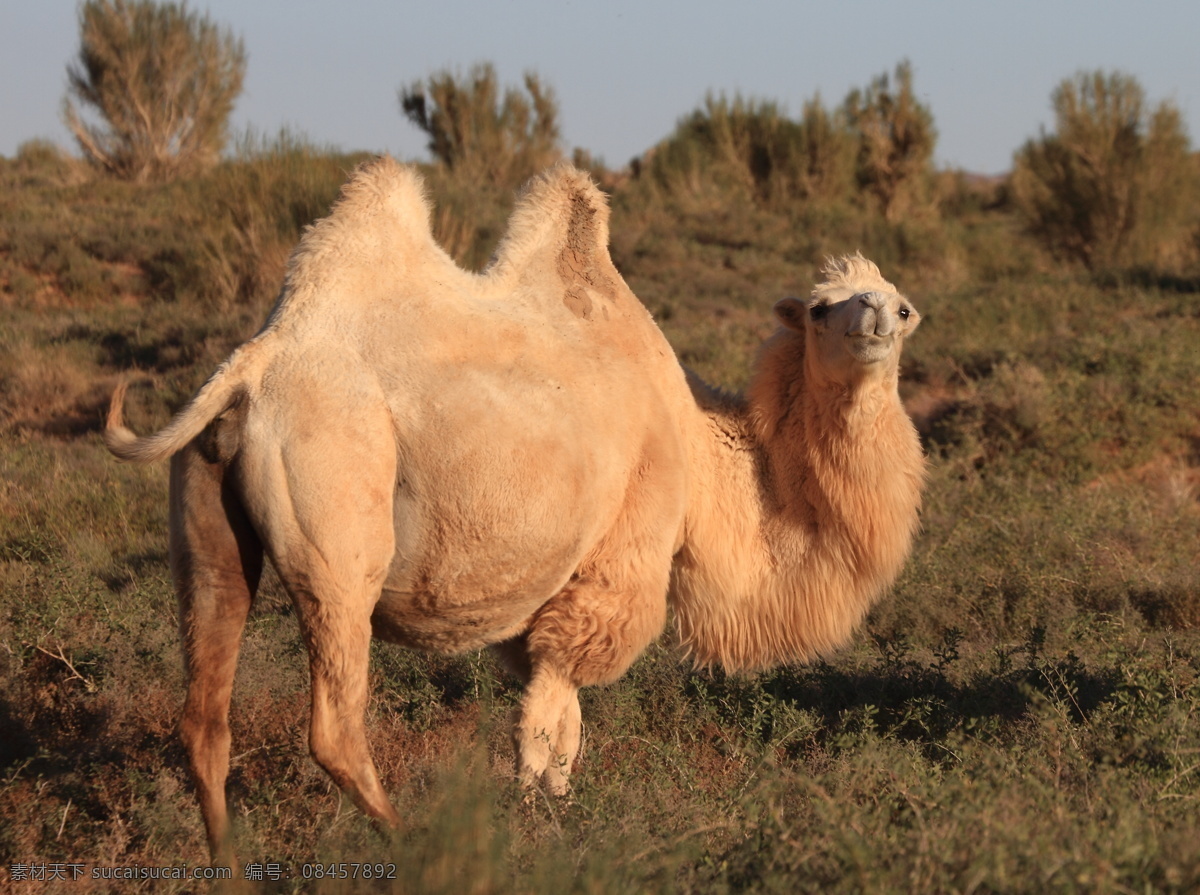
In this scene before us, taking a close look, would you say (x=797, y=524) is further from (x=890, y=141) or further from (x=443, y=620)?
(x=890, y=141)

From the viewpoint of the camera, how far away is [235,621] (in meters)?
3.62

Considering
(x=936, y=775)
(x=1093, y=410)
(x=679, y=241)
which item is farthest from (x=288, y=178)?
(x=936, y=775)

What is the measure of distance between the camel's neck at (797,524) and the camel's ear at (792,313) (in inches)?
13.5

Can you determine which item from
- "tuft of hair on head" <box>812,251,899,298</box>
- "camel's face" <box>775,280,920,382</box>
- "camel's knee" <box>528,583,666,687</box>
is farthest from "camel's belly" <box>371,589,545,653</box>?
"tuft of hair on head" <box>812,251,899,298</box>

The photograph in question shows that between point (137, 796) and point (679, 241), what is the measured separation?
16697 mm

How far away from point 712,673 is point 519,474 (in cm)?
225

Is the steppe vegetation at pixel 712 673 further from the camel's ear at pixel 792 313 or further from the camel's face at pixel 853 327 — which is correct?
the camel's ear at pixel 792 313

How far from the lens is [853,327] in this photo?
4.29 metres

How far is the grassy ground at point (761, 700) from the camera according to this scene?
9.91 ft

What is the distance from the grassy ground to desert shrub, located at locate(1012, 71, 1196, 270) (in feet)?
29.0

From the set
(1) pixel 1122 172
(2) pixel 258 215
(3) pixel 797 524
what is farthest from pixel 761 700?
(1) pixel 1122 172

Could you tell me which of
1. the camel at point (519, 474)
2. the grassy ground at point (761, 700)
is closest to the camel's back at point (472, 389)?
the camel at point (519, 474)

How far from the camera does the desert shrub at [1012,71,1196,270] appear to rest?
21031 mm

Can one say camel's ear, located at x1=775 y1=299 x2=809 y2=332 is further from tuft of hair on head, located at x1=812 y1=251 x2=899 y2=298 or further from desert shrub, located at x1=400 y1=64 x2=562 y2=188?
desert shrub, located at x1=400 y1=64 x2=562 y2=188
